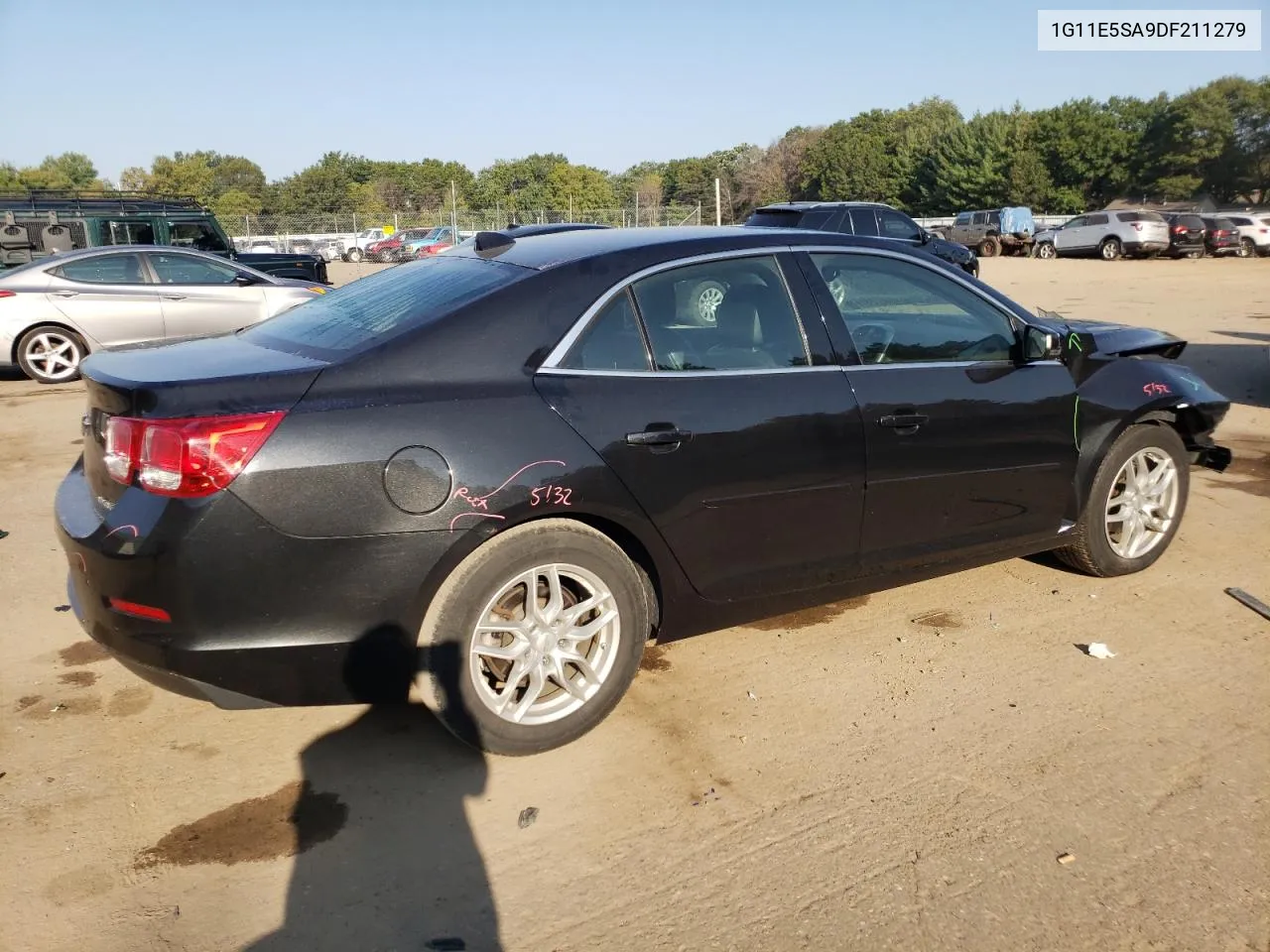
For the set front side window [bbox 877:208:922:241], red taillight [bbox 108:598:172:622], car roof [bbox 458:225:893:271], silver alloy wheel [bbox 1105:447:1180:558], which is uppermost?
front side window [bbox 877:208:922:241]

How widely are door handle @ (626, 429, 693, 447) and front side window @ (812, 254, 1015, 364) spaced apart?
92cm

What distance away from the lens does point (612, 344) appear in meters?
3.26

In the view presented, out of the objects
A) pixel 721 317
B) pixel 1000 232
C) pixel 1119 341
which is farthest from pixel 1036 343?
pixel 1000 232

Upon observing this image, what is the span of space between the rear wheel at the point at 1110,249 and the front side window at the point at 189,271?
31322 millimetres

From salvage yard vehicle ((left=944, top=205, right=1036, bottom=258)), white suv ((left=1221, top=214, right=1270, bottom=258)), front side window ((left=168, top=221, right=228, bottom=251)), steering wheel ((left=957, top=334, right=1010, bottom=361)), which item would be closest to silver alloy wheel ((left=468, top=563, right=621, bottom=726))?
steering wheel ((left=957, top=334, right=1010, bottom=361))

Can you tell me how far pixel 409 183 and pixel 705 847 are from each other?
9346 cm

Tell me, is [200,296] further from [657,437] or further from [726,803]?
[726,803]

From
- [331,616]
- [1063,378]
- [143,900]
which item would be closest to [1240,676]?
[1063,378]

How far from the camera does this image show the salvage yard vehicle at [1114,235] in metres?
32.9

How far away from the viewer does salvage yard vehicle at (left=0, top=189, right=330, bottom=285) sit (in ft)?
47.1

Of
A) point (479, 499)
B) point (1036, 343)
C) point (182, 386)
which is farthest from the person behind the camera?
point (1036, 343)

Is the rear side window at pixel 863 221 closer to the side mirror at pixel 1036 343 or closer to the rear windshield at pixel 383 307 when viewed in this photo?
the side mirror at pixel 1036 343

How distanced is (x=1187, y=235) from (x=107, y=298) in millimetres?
33152

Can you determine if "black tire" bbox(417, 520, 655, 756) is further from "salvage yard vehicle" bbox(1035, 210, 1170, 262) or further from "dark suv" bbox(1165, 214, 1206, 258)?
"dark suv" bbox(1165, 214, 1206, 258)
